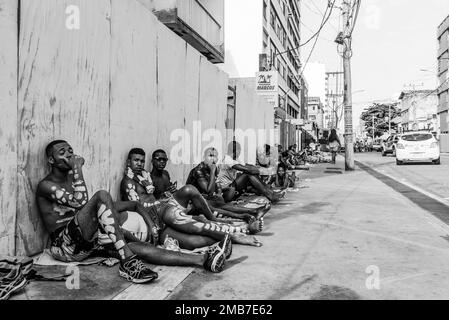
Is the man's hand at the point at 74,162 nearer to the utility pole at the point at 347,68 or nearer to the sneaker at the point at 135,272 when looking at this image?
the sneaker at the point at 135,272

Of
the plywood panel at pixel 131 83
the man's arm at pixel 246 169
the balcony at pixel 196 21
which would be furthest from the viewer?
the balcony at pixel 196 21

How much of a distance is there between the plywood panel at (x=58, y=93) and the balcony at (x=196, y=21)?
325 inches

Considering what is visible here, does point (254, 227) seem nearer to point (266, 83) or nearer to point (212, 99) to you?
point (212, 99)

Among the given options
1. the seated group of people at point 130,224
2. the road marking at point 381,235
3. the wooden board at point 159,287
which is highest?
the seated group of people at point 130,224

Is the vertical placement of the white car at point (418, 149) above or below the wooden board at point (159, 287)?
above

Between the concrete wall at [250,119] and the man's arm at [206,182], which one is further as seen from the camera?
the concrete wall at [250,119]

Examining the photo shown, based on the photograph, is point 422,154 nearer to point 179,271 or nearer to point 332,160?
point 332,160

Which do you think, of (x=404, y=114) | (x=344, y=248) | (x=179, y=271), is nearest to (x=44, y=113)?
(x=179, y=271)

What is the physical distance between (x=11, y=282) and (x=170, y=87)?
4.61m

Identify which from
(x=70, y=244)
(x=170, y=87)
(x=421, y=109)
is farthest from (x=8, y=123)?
(x=421, y=109)

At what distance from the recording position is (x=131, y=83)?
5695 millimetres

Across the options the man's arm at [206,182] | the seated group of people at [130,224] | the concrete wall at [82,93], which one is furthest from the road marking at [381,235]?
the concrete wall at [82,93]

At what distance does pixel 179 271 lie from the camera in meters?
3.76

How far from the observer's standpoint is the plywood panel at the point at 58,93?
3.85 meters
